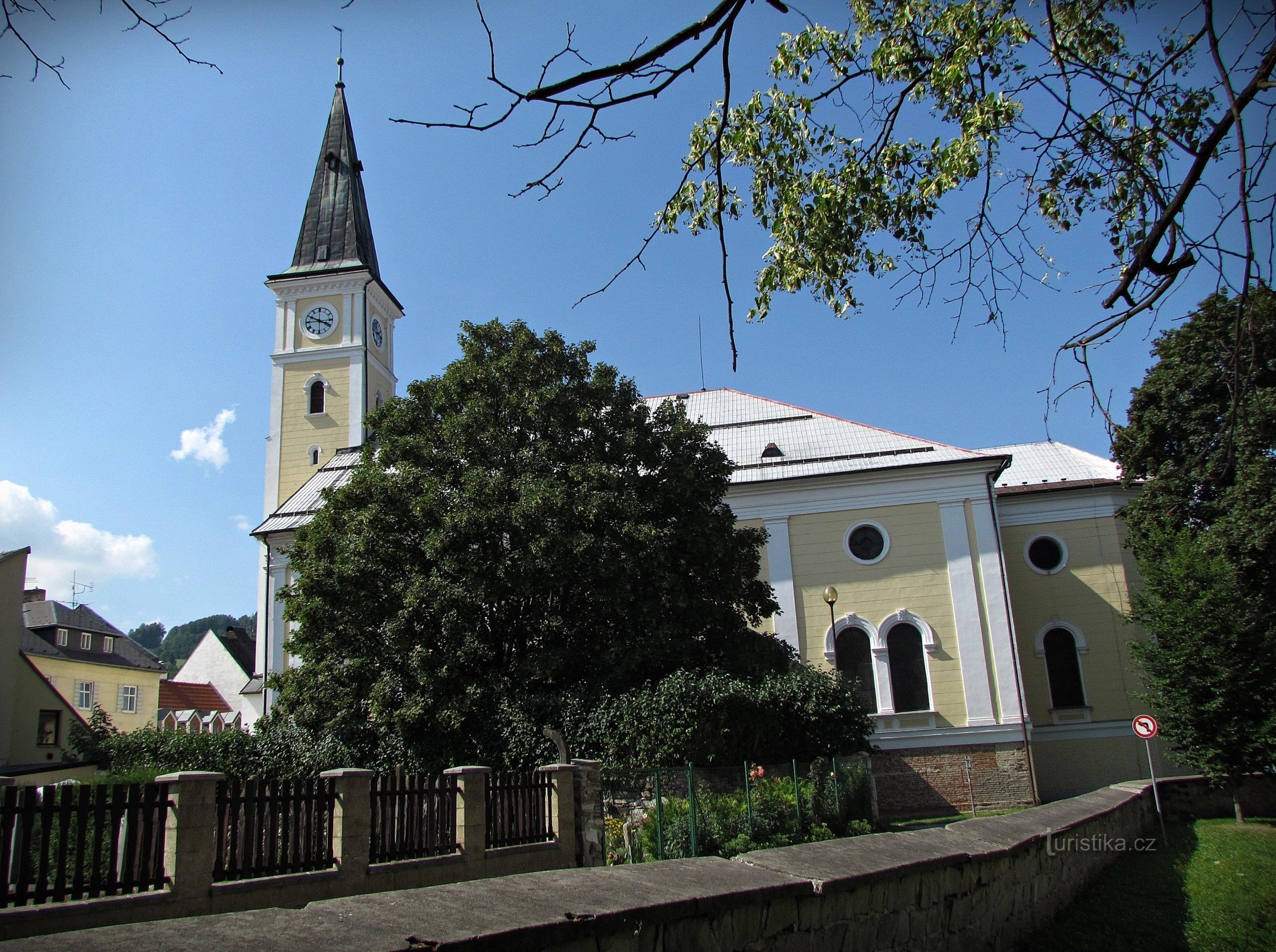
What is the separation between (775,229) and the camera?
7387 mm

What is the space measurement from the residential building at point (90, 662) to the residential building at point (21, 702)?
180 cm

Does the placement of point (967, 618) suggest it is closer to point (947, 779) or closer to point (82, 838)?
point (947, 779)

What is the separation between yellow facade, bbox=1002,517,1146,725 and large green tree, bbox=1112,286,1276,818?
2339 mm

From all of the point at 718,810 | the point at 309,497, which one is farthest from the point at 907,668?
the point at 309,497

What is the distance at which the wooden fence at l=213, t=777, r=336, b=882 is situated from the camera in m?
8.93

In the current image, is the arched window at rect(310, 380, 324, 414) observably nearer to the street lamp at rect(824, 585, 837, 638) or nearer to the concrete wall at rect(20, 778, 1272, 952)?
the street lamp at rect(824, 585, 837, 638)

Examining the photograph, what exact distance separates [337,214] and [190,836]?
123 feet

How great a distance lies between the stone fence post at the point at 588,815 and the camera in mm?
12562

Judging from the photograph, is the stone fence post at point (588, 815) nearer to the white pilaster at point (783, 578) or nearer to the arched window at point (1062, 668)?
the white pilaster at point (783, 578)

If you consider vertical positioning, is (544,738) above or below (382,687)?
below

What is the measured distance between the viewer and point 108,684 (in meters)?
44.1

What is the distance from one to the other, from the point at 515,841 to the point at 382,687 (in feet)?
21.7

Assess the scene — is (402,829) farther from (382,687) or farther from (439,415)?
(439,415)

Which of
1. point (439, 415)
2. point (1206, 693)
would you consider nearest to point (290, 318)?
point (439, 415)
